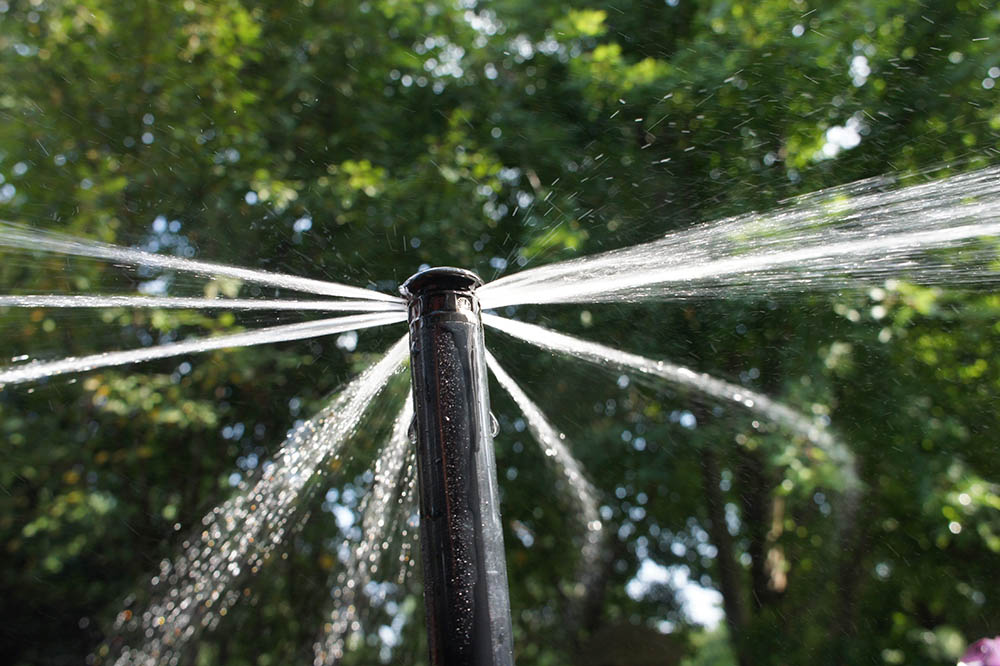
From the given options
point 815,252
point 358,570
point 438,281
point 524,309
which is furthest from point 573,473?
point 438,281

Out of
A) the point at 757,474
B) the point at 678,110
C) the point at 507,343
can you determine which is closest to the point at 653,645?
the point at 757,474

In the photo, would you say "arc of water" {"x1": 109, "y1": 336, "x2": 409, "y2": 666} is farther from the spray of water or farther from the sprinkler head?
the sprinkler head

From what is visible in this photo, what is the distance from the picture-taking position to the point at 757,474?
628 cm

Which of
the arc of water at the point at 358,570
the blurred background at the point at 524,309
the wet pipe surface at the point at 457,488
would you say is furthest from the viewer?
the arc of water at the point at 358,570

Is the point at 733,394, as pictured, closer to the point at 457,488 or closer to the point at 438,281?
the point at 438,281

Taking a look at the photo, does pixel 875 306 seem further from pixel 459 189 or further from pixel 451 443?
pixel 451 443

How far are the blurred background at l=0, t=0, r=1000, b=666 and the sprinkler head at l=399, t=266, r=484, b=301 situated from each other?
13.1 feet

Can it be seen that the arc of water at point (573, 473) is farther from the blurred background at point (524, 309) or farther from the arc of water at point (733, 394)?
the arc of water at point (733, 394)

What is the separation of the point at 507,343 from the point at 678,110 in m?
2.11

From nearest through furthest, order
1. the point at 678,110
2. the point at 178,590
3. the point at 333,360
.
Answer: the point at 678,110, the point at 178,590, the point at 333,360

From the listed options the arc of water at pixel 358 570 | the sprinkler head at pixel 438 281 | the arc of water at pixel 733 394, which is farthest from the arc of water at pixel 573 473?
the sprinkler head at pixel 438 281

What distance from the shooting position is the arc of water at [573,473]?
20.5 ft

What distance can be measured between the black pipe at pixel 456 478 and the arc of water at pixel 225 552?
13.9ft

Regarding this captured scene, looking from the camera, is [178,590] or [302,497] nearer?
[178,590]
